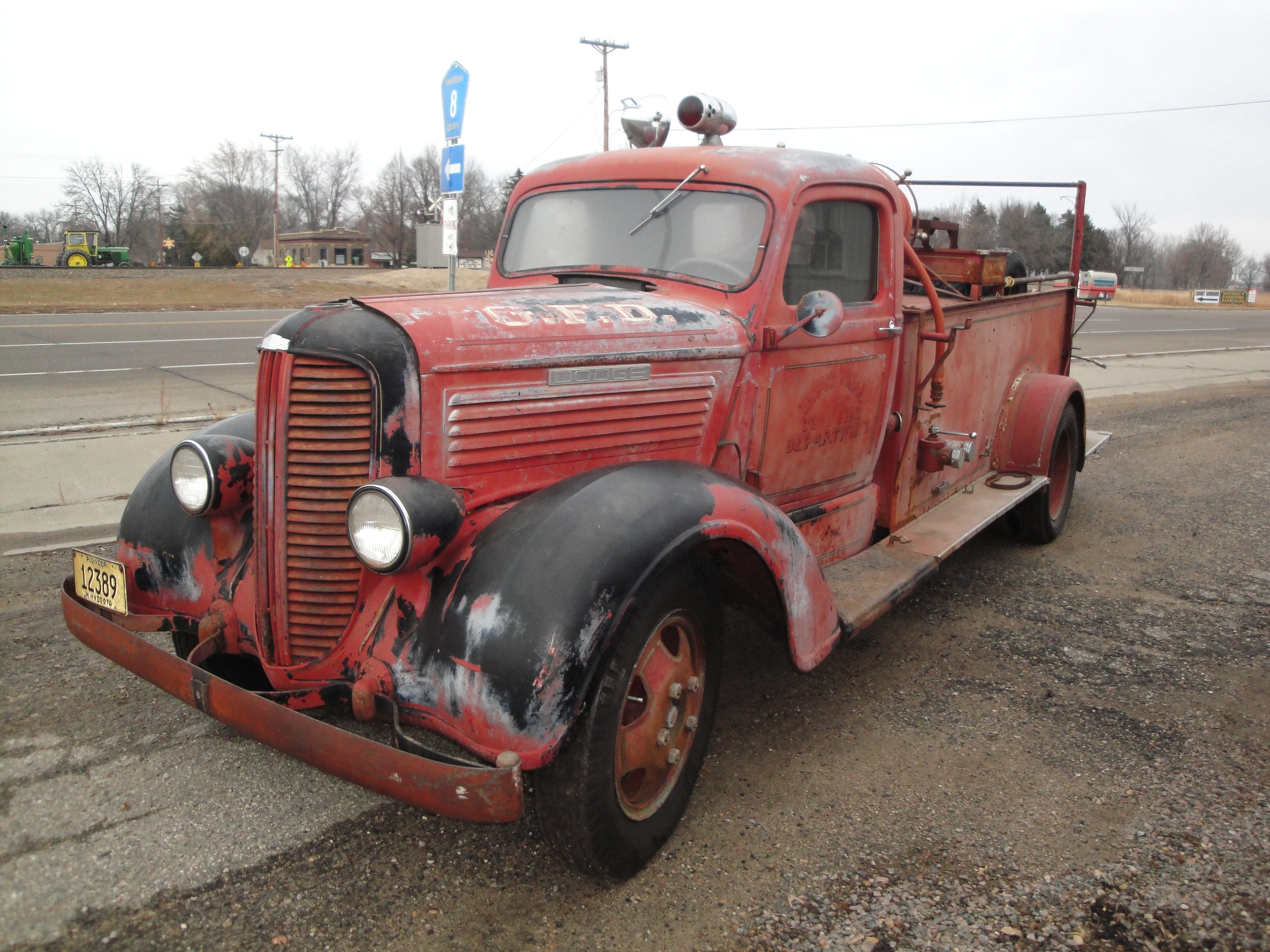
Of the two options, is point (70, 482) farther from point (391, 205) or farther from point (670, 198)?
point (391, 205)

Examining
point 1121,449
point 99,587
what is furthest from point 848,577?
point 1121,449

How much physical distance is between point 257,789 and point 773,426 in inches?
81.9

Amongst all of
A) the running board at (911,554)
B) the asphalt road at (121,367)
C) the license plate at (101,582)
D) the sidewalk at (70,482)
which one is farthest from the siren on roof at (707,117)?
the asphalt road at (121,367)

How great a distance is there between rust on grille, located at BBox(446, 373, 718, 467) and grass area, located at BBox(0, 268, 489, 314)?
14108 mm

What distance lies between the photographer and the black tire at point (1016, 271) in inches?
218

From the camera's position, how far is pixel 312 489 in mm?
2512

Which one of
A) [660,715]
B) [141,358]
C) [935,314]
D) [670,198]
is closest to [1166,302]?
[141,358]

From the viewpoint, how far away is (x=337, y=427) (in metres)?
2.47

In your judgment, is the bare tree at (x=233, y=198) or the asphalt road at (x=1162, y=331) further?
the bare tree at (x=233, y=198)

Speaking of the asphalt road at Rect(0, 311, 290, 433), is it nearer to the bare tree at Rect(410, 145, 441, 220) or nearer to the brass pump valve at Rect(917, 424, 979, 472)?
the brass pump valve at Rect(917, 424, 979, 472)

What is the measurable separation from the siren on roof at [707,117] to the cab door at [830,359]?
0.58 m

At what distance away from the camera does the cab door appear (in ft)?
11.2

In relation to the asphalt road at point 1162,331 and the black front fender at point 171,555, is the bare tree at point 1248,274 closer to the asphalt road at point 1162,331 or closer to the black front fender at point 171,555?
the asphalt road at point 1162,331

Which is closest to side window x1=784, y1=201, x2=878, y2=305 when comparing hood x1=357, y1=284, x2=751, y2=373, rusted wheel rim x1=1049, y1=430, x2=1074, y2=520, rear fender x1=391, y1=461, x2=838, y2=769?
hood x1=357, y1=284, x2=751, y2=373
